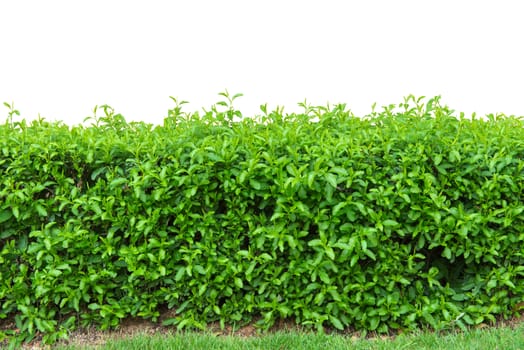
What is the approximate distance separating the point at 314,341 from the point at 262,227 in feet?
3.27

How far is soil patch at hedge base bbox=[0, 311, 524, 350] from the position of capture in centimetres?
548

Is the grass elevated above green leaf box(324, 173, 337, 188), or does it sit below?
below

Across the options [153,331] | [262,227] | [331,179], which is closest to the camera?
[331,179]

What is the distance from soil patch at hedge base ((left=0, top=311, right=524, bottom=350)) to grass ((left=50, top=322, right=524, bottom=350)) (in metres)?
0.13

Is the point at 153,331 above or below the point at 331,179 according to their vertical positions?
below

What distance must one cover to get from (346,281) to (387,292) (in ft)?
1.31

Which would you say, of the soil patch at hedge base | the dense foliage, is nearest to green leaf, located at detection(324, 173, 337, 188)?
the dense foliage

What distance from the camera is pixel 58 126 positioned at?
6195 mm

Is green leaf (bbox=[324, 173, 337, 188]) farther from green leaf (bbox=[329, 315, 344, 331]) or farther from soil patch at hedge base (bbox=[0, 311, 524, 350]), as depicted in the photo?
soil patch at hedge base (bbox=[0, 311, 524, 350])

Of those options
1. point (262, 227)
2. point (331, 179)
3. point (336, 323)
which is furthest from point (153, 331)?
point (331, 179)

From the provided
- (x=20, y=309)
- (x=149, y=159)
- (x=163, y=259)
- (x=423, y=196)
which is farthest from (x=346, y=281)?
(x=20, y=309)

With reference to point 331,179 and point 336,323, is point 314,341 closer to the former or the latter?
point 336,323

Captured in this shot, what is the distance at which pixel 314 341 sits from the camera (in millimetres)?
5105

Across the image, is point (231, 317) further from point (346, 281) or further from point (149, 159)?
point (149, 159)
